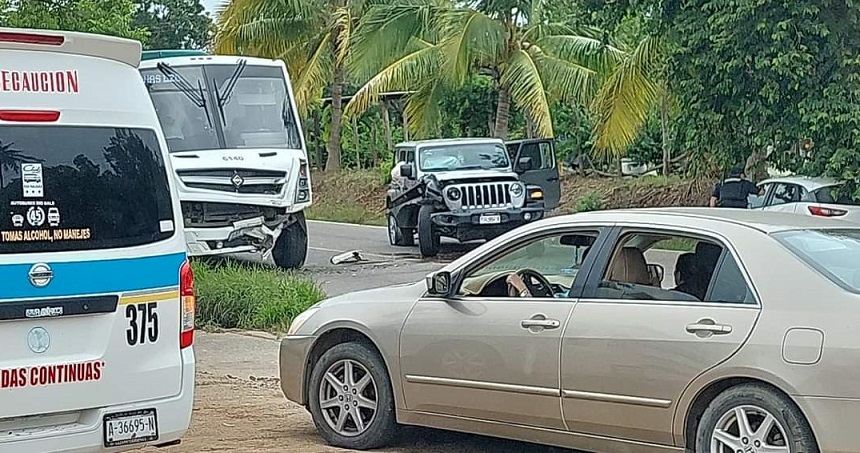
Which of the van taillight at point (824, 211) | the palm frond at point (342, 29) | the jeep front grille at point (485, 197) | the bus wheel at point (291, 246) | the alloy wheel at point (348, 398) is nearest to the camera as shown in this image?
the alloy wheel at point (348, 398)

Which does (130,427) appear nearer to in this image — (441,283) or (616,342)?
(441,283)

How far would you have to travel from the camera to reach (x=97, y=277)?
5.91 meters

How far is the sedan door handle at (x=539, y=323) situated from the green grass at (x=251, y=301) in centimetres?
649

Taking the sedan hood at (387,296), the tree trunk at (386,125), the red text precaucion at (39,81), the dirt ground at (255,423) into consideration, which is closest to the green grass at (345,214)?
the tree trunk at (386,125)

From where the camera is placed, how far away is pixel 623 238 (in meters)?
6.81

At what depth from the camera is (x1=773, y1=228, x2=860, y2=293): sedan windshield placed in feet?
19.8

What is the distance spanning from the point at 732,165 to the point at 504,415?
46.5ft

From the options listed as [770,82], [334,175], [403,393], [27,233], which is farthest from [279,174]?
[334,175]

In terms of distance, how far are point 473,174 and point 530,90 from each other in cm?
689

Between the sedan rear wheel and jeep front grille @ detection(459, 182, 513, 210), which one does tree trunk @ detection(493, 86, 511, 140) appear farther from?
the sedan rear wheel

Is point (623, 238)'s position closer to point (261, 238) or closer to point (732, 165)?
point (261, 238)

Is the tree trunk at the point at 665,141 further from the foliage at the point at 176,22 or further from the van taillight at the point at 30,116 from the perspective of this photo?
the foliage at the point at 176,22

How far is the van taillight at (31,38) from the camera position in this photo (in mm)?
5856

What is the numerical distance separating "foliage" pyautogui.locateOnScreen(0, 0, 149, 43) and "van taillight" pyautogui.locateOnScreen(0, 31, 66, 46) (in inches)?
415
